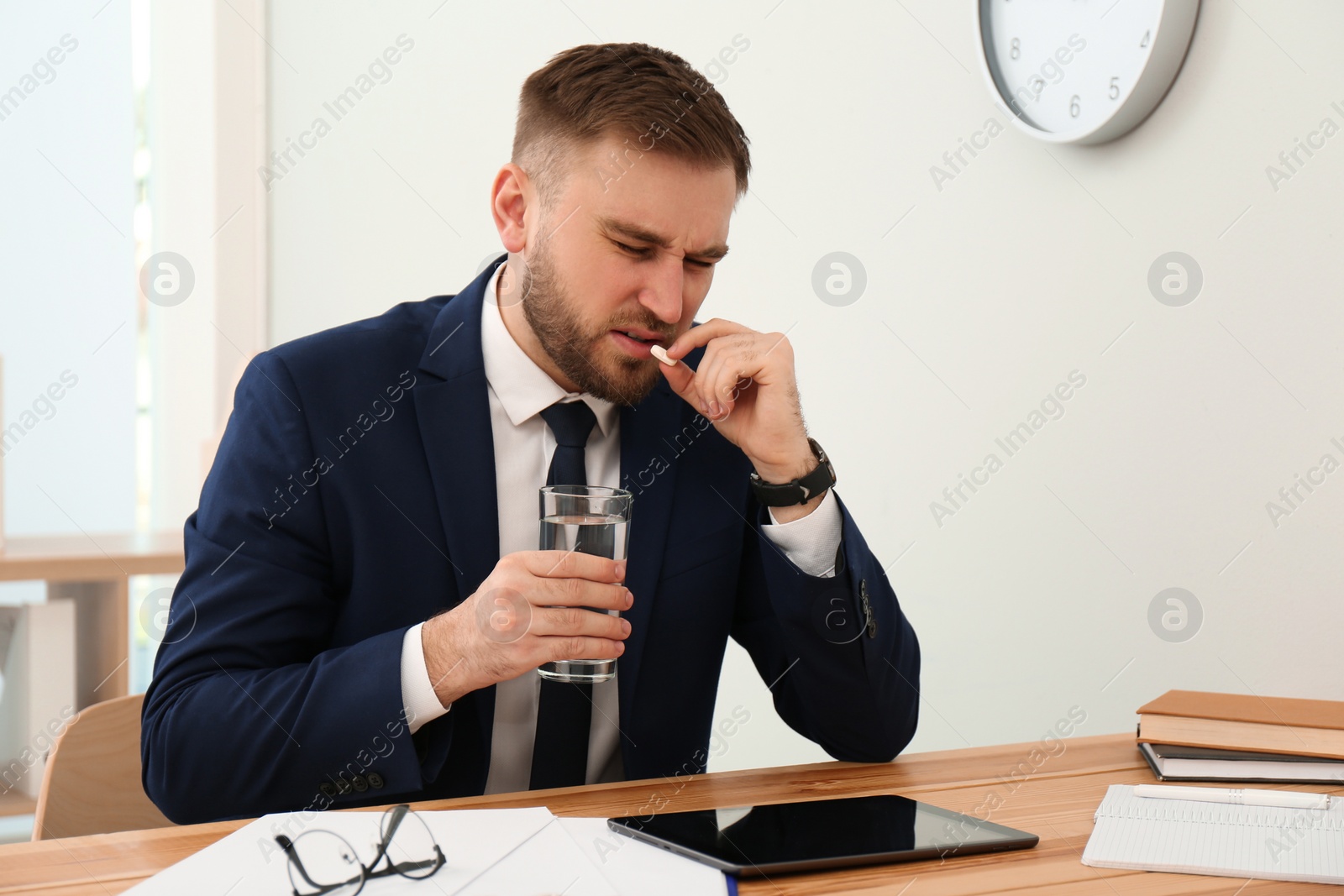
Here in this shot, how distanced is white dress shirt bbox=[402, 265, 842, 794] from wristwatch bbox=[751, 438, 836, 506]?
0.02 meters

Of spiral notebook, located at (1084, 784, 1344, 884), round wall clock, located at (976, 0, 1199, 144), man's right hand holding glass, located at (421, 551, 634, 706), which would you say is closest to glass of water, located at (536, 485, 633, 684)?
man's right hand holding glass, located at (421, 551, 634, 706)

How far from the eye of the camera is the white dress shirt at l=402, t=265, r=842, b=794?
136 cm

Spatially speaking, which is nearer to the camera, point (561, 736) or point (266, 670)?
point (266, 670)

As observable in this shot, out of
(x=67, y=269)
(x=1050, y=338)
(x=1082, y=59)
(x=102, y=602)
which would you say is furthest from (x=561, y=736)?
(x=67, y=269)

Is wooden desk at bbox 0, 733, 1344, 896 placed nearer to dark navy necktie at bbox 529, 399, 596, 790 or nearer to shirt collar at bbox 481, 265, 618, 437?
dark navy necktie at bbox 529, 399, 596, 790

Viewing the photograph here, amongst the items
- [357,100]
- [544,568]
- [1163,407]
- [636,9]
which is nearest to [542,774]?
[544,568]

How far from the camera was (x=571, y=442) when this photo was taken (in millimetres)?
1414

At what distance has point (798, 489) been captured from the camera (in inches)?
53.8

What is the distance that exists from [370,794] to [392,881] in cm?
33

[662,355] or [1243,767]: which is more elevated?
[662,355]

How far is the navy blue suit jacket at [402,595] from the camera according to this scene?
114cm

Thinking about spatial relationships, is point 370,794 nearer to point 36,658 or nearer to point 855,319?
point 855,319

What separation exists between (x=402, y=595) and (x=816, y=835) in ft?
1.93

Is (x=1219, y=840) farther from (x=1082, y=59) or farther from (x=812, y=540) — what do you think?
(x=1082, y=59)
